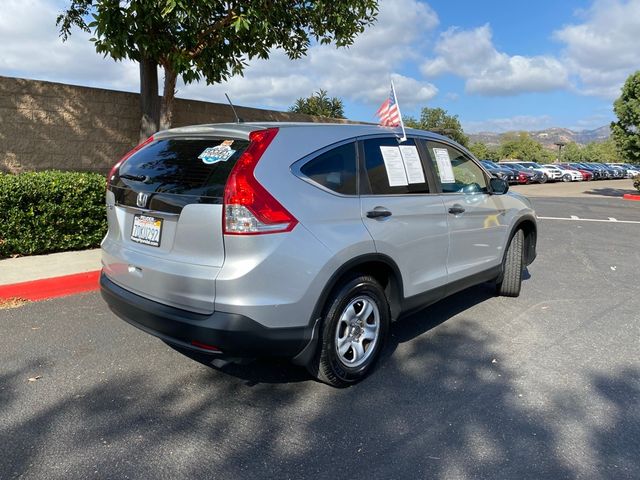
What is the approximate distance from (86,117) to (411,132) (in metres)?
6.03

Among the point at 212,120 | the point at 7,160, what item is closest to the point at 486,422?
the point at 7,160

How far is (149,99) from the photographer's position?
805 centimetres

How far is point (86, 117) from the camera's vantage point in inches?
313

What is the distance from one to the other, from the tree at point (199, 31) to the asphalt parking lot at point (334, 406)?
3.36 metres

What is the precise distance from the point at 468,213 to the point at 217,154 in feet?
7.66

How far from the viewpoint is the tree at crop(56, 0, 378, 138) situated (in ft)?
19.2

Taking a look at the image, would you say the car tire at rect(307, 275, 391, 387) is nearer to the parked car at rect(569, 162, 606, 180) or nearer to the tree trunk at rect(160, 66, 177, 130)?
the tree trunk at rect(160, 66, 177, 130)

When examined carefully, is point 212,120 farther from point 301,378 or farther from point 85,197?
point 301,378

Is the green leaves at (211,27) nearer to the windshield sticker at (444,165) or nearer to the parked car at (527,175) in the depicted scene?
the windshield sticker at (444,165)

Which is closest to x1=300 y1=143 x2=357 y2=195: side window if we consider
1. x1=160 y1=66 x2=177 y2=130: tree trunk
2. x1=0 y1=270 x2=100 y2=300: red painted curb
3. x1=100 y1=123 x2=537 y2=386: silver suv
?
x1=100 y1=123 x2=537 y2=386: silver suv

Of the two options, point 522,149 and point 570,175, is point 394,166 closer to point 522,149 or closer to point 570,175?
point 570,175

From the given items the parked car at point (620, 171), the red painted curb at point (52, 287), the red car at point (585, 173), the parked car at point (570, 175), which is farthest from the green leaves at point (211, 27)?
the parked car at point (620, 171)

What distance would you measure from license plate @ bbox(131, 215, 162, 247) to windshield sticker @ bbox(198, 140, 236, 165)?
0.46m

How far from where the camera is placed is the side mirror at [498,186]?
4.81 meters
